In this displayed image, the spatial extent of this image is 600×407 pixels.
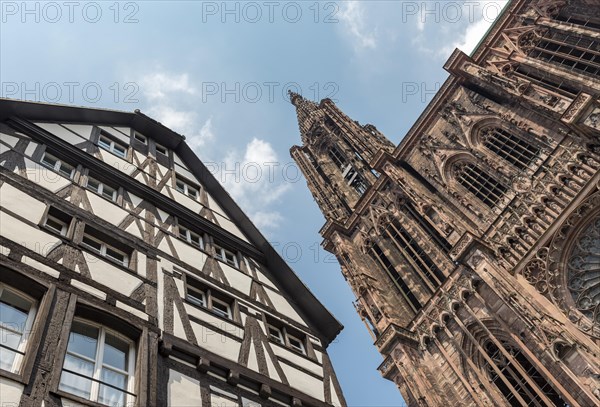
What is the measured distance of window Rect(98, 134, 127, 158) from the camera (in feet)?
43.8

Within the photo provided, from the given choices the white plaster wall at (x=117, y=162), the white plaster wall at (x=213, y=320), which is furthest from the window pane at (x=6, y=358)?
the white plaster wall at (x=117, y=162)

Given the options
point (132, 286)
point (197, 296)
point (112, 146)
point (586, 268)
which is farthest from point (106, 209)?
point (586, 268)

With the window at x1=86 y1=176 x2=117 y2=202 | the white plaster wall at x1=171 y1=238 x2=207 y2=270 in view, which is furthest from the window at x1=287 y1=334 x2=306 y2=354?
the window at x1=86 y1=176 x2=117 y2=202

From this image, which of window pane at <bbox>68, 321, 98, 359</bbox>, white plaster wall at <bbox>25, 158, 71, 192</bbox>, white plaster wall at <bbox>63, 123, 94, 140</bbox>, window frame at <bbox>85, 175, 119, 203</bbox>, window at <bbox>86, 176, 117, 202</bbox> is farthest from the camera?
white plaster wall at <bbox>63, 123, 94, 140</bbox>

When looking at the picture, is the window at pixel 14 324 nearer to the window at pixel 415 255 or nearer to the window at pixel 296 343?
the window at pixel 296 343

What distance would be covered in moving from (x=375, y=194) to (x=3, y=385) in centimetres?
2899

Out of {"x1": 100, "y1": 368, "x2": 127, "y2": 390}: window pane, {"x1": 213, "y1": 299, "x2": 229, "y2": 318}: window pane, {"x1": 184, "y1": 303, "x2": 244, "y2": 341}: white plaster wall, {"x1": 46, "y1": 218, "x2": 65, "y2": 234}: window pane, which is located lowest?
{"x1": 100, "y1": 368, "x2": 127, "y2": 390}: window pane

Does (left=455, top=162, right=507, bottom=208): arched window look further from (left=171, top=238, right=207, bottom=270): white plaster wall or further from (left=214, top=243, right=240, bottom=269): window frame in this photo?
(left=171, top=238, right=207, bottom=270): white plaster wall

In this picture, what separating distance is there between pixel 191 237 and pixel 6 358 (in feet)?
21.3

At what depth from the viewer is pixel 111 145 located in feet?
44.8

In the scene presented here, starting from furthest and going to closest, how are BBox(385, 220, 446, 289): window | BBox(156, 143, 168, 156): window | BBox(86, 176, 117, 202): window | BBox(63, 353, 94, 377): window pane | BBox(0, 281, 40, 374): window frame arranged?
BBox(385, 220, 446, 289): window < BBox(156, 143, 168, 156): window < BBox(86, 176, 117, 202): window < BBox(63, 353, 94, 377): window pane < BBox(0, 281, 40, 374): window frame

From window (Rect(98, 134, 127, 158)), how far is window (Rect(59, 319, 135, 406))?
6867mm

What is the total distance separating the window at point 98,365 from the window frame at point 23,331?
1.71 feet

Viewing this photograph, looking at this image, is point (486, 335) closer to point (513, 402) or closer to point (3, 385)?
point (513, 402)
